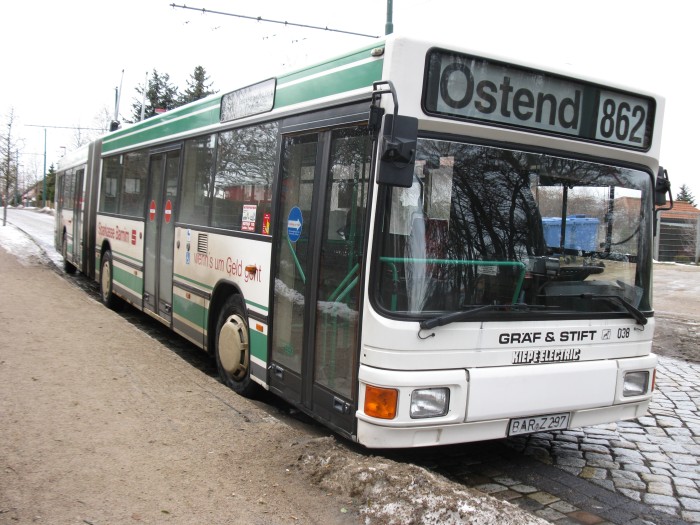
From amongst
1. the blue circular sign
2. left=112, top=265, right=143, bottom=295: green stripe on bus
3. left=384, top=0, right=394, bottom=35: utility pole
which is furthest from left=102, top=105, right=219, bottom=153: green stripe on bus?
left=384, top=0, right=394, bottom=35: utility pole

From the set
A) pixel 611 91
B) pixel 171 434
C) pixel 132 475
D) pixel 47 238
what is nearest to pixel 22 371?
pixel 171 434

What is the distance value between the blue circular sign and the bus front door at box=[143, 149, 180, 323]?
10.9ft

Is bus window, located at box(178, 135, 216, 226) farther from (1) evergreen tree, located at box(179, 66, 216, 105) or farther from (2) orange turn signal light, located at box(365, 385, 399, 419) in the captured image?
(1) evergreen tree, located at box(179, 66, 216, 105)

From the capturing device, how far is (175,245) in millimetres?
8258

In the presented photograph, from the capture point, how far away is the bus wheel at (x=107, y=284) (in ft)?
38.5

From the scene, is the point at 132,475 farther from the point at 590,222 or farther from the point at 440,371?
the point at 590,222

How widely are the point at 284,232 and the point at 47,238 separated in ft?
93.3

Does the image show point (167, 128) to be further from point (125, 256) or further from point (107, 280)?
point (107, 280)

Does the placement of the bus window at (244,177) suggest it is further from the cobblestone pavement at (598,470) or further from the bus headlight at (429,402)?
the cobblestone pavement at (598,470)

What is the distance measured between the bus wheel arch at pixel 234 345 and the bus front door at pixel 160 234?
1.90m

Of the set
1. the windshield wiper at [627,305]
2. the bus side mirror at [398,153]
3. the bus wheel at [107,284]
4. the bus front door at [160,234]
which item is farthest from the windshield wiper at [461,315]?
the bus wheel at [107,284]

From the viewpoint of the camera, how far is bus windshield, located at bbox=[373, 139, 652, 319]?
4281 mm

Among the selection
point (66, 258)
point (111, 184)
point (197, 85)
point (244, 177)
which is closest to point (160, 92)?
point (197, 85)

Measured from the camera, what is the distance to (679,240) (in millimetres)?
32969
